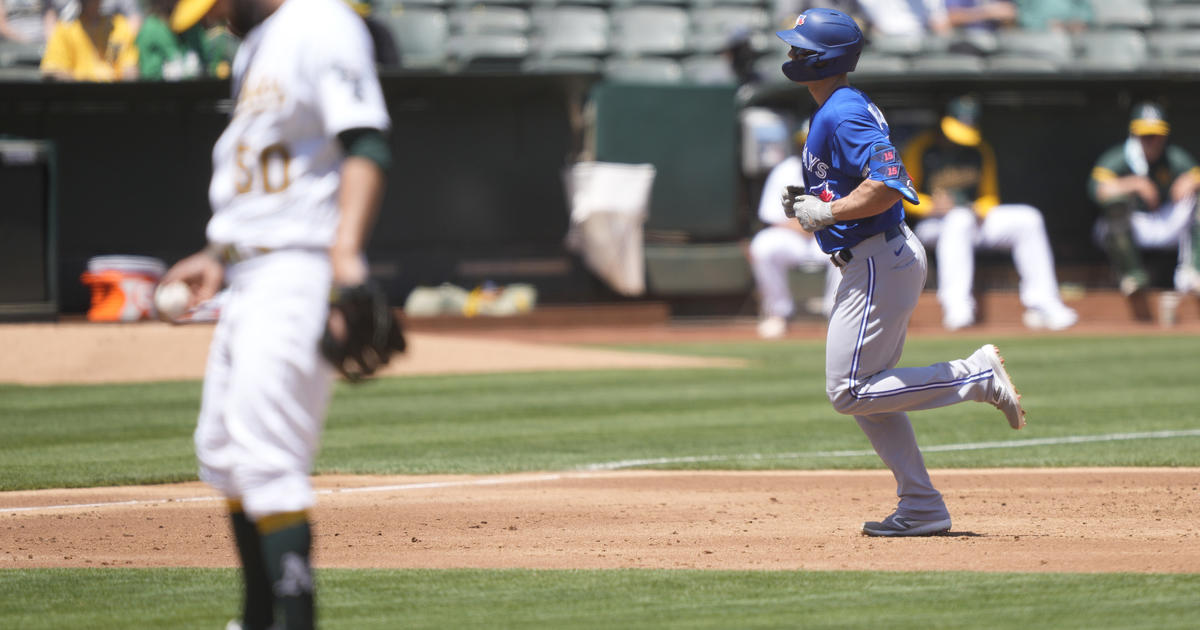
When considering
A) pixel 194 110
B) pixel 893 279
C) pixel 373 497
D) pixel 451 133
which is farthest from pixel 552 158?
pixel 893 279

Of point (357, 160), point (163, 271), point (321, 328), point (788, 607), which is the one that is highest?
point (357, 160)

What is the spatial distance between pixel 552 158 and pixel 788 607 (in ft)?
42.1

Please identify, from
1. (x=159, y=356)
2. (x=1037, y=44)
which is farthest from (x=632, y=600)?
(x=1037, y=44)

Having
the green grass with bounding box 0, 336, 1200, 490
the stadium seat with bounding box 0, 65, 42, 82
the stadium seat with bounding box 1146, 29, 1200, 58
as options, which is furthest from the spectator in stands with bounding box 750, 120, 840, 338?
the stadium seat with bounding box 0, 65, 42, 82

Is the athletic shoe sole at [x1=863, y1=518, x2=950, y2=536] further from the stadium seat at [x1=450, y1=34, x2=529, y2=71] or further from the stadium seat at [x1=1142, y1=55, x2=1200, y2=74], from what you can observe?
the stadium seat at [x1=1142, y1=55, x2=1200, y2=74]

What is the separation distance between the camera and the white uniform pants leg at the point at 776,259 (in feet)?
49.7

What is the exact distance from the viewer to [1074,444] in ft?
26.2

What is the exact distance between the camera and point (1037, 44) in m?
17.3

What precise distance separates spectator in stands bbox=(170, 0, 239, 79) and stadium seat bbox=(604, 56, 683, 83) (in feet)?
12.9

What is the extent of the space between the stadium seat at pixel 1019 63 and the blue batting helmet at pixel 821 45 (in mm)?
12018

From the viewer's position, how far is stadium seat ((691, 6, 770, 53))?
16.9 m

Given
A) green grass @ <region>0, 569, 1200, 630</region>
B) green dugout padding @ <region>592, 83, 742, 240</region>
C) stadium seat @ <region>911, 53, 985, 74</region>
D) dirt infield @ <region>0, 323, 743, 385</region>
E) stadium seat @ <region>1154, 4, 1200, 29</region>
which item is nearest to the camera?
green grass @ <region>0, 569, 1200, 630</region>

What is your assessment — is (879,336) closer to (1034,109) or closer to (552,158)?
(552,158)

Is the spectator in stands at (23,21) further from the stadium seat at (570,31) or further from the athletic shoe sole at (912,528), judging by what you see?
the athletic shoe sole at (912,528)
